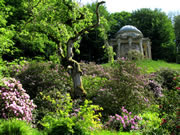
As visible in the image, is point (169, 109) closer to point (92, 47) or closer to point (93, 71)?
point (93, 71)

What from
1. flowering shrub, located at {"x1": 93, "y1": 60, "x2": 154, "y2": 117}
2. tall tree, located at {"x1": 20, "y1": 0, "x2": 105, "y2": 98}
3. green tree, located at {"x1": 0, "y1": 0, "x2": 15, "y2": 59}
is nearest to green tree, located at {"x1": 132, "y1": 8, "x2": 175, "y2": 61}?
tall tree, located at {"x1": 20, "y1": 0, "x2": 105, "y2": 98}

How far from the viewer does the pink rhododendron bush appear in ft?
18.9

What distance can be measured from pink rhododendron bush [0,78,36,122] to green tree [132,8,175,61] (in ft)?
113

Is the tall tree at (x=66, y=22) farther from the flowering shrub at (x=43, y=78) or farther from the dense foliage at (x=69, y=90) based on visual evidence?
the flowering shrub at (x=43, y=78)

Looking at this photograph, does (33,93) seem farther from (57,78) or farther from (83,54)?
(83,54)

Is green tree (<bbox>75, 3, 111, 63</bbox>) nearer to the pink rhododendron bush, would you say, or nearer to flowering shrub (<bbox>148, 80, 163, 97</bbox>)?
flowering shrub (<bbox>148, 80, 163, 97</bbox>)

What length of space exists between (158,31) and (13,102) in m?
37.8

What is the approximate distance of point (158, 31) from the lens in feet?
127

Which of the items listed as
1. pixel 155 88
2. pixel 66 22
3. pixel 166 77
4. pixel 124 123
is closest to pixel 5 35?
pixel 66 22

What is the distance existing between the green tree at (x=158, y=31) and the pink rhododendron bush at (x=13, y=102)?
3434 cm

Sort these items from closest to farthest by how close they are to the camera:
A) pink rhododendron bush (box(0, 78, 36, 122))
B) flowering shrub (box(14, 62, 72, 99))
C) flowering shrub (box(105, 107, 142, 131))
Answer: pink rhododendron bush (box(0, 78, 36, 122)), flowering shrub (box(105, 107, 142, 131)), flowering shrub (box(14, 62, 72, 99))

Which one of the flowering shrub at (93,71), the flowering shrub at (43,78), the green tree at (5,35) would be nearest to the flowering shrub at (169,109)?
the flowering shrub at (43,78)

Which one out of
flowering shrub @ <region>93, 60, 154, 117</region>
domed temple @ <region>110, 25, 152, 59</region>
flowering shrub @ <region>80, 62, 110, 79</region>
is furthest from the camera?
domed temple @ <region>110, 25, 152, 59</region>

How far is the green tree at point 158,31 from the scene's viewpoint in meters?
37.4
